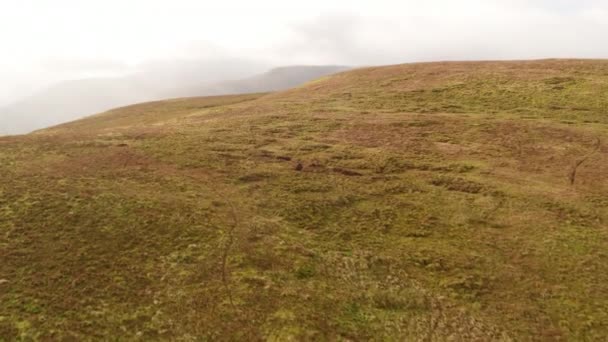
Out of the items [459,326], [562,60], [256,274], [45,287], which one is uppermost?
[562,60]

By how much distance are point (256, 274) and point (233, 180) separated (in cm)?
1503

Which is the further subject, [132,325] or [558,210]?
[558,210]

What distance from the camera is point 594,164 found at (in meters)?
42.9

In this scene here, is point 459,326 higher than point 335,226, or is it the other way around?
point 335,226

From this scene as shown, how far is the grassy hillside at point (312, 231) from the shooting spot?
22.8 meters

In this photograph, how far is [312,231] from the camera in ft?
105

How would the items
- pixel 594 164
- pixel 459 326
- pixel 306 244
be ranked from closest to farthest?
1. pixel 459 326
2. pixel 306 244
3. pixel 594 164

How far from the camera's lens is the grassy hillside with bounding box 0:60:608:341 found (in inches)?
899

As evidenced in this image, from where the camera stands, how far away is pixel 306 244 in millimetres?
30109

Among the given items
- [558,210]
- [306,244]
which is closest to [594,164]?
[558,210]

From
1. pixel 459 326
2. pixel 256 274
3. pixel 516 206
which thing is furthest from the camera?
pixel 516 206

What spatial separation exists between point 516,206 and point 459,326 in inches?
652

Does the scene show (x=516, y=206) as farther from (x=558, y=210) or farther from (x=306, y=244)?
(x=306, y=244)

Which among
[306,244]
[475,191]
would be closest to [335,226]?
[306,244]
